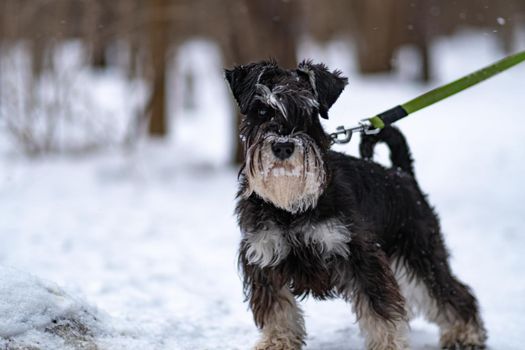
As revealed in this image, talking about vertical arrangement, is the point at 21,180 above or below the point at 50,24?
below

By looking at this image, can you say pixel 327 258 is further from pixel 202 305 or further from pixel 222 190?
pixel 222 190

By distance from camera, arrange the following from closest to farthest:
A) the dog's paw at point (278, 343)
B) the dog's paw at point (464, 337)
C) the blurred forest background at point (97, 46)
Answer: the dog's paw at point (278, 343)
the dog's paw at point (464, 337)
the blurred forest background at point (97, 46)

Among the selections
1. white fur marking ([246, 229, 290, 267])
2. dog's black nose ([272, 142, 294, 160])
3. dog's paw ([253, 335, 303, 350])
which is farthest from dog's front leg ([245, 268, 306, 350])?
dog's black nose ([272, 142, 294, 160])

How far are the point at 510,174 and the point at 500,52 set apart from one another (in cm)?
2418

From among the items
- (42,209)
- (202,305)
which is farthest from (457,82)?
(42,209)

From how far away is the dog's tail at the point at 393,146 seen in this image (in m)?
5.39

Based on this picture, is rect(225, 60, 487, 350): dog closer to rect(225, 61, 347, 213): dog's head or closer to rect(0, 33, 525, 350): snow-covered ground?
rect(225, 61, 347, 213): dog's head

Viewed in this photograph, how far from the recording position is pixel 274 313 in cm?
440

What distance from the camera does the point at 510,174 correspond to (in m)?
12.1

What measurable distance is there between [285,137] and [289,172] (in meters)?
0.21

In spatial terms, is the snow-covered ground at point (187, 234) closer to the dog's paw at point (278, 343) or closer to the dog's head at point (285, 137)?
the dog's paw at point (278, 343)

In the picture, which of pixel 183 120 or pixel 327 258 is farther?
pixel 183 120

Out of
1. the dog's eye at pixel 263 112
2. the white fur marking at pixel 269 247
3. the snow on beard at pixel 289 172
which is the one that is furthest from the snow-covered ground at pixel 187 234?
the dog's eye at pixel 263 112

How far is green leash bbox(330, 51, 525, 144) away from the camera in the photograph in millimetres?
5066
